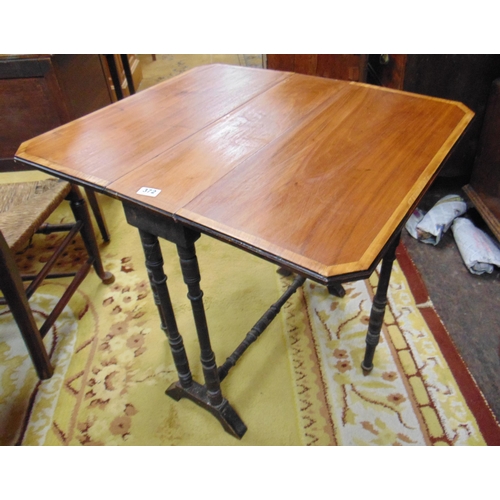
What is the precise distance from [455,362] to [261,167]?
3.48 feet

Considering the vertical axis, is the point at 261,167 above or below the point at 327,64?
above

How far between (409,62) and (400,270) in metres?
0.93

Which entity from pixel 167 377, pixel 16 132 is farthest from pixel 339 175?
pixel 16 132

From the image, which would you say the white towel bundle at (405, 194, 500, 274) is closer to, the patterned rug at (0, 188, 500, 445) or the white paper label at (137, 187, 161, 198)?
the patterned rug at (0, 188, 500, 445)

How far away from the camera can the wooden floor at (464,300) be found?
4.95 ft

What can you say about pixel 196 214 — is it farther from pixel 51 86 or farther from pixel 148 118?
pixel 51 86

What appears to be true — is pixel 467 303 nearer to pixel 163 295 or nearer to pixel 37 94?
pixel 163 295

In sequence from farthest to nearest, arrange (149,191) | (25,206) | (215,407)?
(25,206) → (215,407) → (149,191)

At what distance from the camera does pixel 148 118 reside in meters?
1.21

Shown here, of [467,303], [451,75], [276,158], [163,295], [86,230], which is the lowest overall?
[467,303]

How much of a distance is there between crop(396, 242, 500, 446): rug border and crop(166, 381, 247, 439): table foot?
0.74 m

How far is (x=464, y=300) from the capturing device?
1.77 m

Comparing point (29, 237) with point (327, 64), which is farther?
point (327, 64)

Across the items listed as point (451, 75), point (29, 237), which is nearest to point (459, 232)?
point (451, 75)
